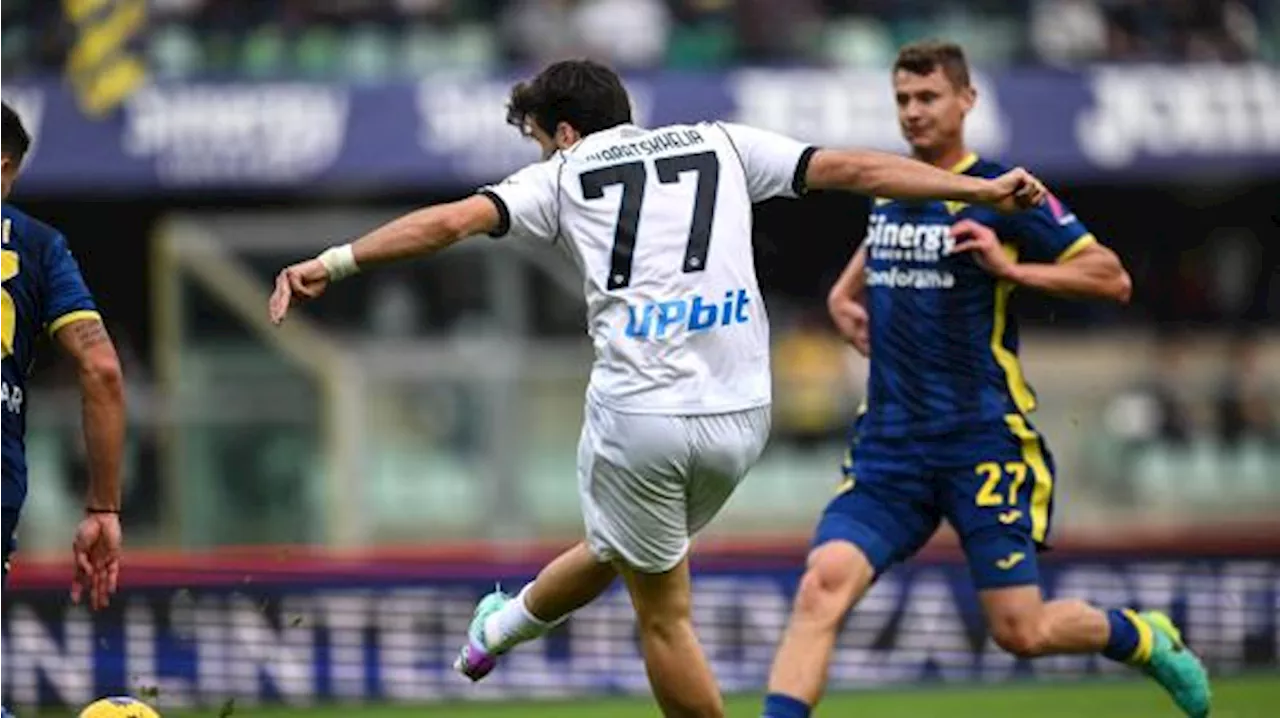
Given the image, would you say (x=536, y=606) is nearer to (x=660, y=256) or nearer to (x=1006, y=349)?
(x=660, y=256)

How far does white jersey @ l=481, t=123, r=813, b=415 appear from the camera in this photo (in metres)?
8.60

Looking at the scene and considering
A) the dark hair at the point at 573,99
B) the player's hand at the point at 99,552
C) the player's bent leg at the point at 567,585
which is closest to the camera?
the player's hand at the point at 99,552

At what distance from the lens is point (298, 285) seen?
8141 millimetres

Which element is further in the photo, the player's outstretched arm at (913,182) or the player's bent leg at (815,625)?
the player's bent leg at (815,625)

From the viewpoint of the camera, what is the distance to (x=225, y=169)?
22.1 meters

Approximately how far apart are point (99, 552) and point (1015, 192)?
2.87 metres

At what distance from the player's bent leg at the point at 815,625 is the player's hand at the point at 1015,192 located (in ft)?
5.23

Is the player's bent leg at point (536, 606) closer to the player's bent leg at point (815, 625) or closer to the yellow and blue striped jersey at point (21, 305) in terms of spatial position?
the player's bent leg at point (815, 625)

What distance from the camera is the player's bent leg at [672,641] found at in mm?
8914

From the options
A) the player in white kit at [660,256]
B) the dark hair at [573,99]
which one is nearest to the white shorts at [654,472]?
the player in white kit at [660,256]

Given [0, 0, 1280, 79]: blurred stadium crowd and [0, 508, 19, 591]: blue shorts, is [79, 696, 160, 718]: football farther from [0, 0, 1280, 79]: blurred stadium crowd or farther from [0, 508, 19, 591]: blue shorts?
[0, 0, 1280, 79]: blurred stadium crowd

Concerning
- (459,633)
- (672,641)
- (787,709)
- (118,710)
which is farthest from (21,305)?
(459,633)

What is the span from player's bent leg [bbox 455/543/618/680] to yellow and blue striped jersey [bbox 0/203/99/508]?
1.76 m

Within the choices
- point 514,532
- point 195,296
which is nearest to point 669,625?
point 514,532
